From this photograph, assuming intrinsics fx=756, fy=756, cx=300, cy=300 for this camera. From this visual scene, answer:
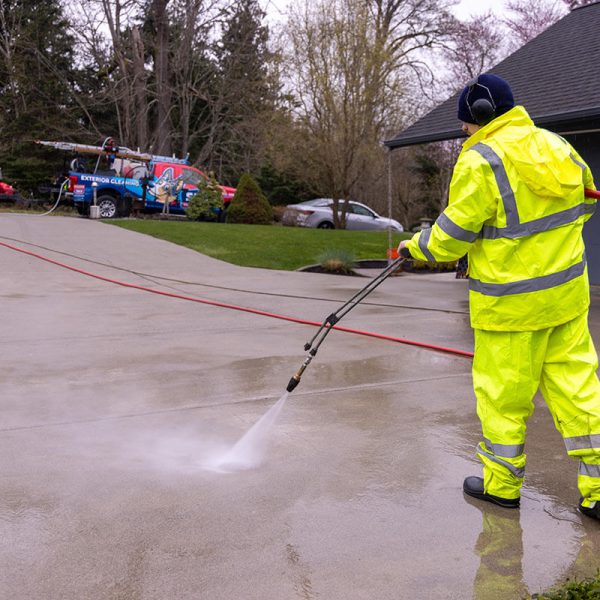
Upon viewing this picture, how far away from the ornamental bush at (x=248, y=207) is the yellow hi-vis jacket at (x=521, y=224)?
18.8m

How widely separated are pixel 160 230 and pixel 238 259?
11.3ft

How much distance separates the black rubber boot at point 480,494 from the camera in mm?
3367

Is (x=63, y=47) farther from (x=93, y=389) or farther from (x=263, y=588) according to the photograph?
(x=263, y=588)

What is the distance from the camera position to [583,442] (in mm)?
3219

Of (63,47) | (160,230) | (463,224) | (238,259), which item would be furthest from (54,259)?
(63,47)

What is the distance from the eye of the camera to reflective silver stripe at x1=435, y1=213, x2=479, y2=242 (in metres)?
3.24

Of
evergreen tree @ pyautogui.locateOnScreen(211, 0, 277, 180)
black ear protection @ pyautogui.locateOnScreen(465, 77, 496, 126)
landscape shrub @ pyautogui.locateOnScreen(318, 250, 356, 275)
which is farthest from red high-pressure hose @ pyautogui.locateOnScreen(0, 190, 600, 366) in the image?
evergreen tree @ pyautogui.locateOnScreen(211, 0, 277, 180)

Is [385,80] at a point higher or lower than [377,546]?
higher

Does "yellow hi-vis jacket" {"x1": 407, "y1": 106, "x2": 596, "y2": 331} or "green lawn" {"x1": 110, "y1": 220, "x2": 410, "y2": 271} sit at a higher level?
"yellow hi-vis jacket" {"x1": 407, "y1": 106, "x2": 596, "y2": 331}

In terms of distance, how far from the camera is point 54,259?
43.8 ft

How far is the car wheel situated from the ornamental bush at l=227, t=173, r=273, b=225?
10.7ft

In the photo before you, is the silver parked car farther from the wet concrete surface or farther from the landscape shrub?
the wet concrete surface

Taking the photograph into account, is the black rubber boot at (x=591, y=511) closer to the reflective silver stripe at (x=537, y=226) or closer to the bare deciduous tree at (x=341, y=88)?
the reflective silver stripe at (x=537, y=226)

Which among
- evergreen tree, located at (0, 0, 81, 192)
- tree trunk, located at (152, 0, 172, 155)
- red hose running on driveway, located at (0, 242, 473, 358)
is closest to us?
red hose running on driveway, located at (0, 242, 473, 358)
